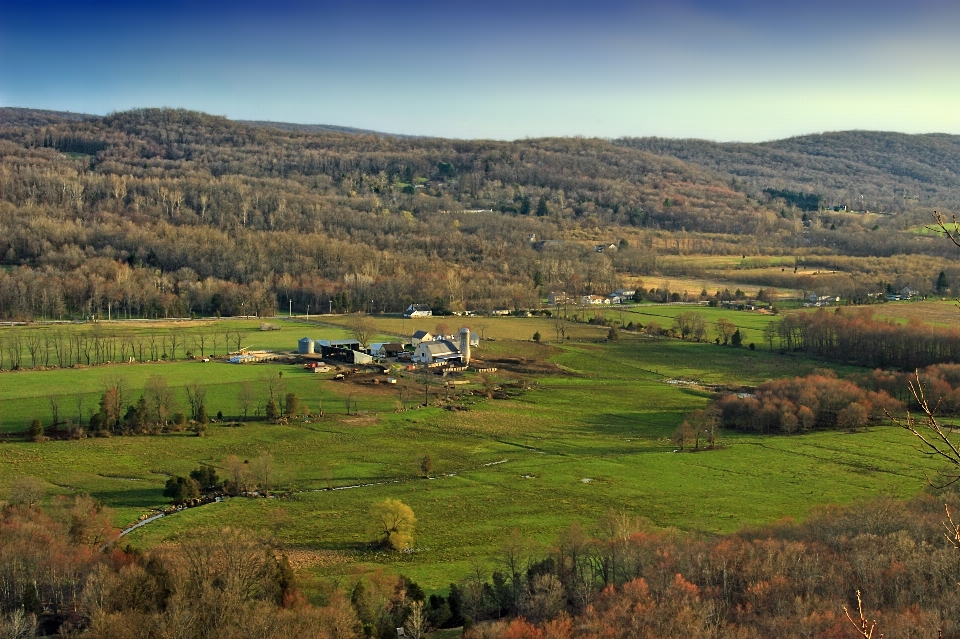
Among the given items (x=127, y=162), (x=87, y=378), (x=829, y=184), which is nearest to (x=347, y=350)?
(x=87, y=378)

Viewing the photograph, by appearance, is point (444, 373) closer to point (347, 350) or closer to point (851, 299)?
point (347, 350)

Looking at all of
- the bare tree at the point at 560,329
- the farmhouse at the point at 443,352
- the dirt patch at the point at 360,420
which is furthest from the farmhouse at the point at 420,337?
the dirt patch at the point at 360,420

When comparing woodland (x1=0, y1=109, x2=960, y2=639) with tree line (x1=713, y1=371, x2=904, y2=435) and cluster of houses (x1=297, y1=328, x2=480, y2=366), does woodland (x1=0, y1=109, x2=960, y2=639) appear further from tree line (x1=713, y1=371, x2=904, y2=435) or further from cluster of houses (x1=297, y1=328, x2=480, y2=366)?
cluster of houses (x1=297, y1=328, x2=480, y2=366)

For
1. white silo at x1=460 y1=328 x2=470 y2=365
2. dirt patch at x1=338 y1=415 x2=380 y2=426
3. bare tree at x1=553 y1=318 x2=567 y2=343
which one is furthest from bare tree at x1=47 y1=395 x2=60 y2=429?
bare tree at x1=553 y1=318 x2=567 y2=343

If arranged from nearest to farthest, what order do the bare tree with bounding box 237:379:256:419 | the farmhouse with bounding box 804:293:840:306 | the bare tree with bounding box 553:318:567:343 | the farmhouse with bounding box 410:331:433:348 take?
the bare tree with bounding box 237:379:256:419, the farmhouse with bounding box 410:331:433:348, the bare tree with bounding box 553:318:567:343, the farmhouse with bounding box 804:293:840:306

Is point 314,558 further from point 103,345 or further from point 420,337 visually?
point 103,345

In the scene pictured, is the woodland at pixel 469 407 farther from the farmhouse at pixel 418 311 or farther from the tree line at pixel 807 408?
the farmhouse at pixel 418 311
